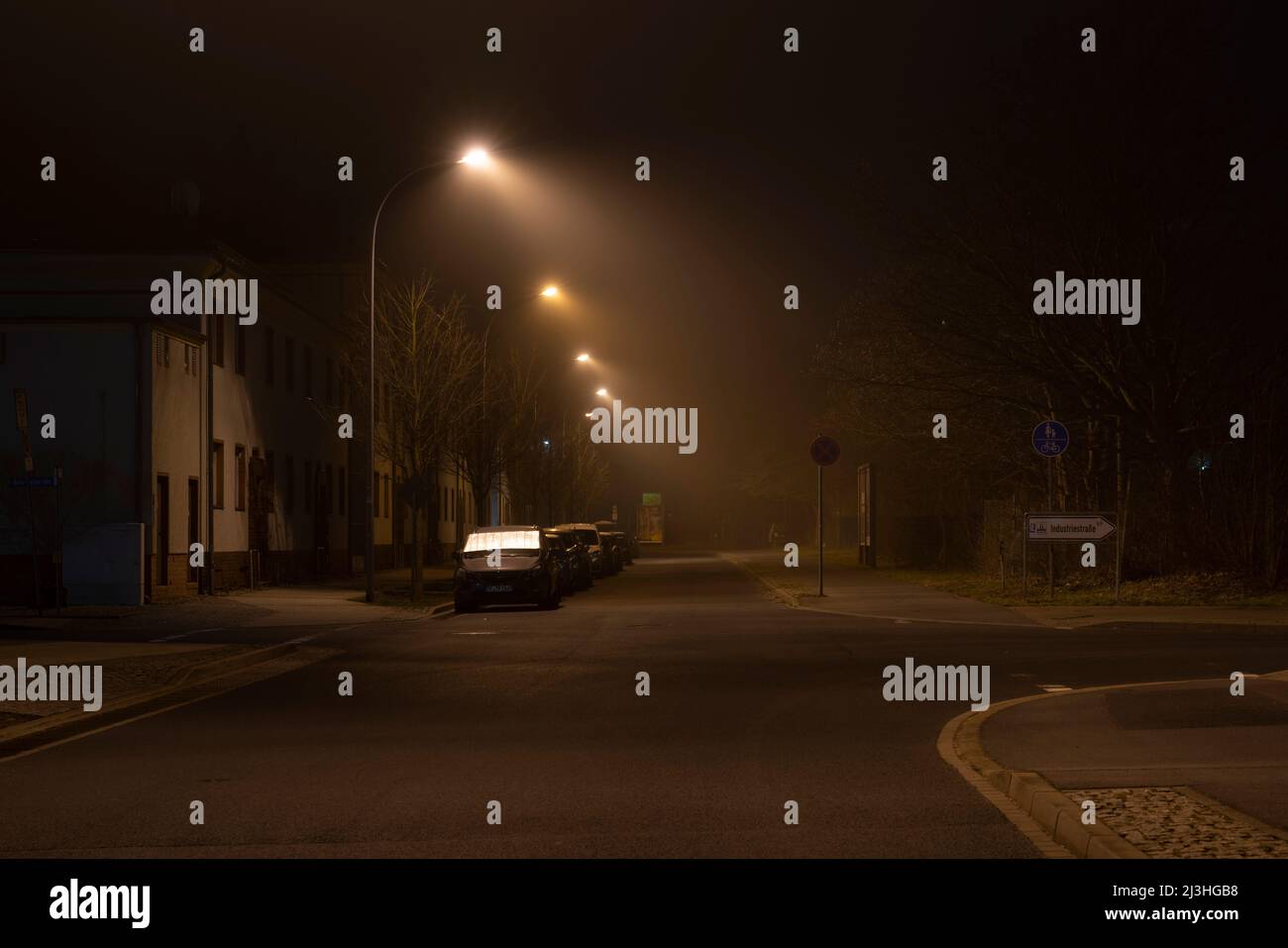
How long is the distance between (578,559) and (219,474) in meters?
10.0

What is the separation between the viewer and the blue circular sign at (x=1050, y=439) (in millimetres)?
27984

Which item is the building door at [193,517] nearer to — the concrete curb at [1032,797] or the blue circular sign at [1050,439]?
the blue circular sign at [1050,439]

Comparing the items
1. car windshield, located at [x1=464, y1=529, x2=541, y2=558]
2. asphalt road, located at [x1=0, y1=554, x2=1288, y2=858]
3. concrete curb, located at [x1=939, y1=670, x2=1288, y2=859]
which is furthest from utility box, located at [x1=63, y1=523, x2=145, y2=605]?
concrete curb, located at [x1=939, y1=670, x2=1288, y2=859]

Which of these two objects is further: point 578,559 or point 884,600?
point 578,559

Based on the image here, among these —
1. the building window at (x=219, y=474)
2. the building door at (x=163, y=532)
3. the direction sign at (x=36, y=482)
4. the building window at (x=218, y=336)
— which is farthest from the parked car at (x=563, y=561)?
the direction sign at (x=36, y=482)

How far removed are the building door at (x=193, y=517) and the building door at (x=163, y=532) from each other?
1474mm

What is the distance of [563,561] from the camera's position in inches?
1522

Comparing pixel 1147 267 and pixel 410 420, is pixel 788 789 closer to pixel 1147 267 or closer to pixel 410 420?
pixel 1147 267

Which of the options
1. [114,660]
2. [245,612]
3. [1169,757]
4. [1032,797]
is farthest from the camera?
[245,612]

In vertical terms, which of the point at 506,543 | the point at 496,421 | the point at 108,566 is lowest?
the point at 108,566

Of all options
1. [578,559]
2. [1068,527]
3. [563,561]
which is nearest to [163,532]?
[563,561]

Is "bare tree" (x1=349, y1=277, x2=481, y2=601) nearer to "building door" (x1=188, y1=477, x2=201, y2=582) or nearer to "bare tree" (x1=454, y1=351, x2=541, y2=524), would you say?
"building door" (x1=188, y1=477, x2=201, y2=582)

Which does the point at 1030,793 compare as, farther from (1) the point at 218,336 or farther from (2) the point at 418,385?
(1) the point at 218,336

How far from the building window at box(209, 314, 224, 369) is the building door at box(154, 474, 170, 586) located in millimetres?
4725
